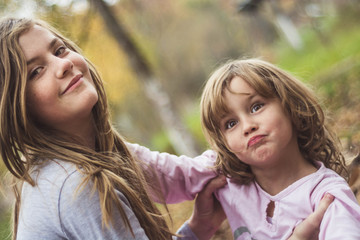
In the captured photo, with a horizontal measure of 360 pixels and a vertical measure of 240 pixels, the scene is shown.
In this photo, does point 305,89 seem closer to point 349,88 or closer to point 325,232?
point 325,232

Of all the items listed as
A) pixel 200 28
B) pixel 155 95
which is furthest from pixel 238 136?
pixel 200 28

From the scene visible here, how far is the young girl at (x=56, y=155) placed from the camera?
162 cm

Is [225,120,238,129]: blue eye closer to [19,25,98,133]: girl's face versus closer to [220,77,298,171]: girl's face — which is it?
[220,77,298,171]: girl's face

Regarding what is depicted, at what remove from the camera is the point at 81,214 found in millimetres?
1604

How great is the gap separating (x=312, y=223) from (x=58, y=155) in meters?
1.20

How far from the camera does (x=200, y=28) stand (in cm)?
3484

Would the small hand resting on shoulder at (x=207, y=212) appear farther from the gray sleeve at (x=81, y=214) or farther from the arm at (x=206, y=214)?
the gray sleeve at (x=81, y=214)

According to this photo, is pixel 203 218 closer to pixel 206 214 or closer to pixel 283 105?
pixel 206 214

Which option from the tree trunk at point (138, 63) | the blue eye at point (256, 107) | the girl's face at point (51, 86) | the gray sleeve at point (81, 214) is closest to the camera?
the gray sleeve at point (81, 214)

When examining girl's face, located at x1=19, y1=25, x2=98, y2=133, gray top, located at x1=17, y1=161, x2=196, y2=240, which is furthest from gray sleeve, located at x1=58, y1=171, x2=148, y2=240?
girl's face, located at x1=19, y1=25, x2=98, y2=133

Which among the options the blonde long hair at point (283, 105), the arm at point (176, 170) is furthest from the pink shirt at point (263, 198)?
the blonde long hair at point (283, 105)

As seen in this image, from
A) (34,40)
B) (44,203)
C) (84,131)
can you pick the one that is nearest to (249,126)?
(84,131)

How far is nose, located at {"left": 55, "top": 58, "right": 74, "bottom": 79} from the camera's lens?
5.81 ft

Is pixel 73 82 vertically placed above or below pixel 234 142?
above
